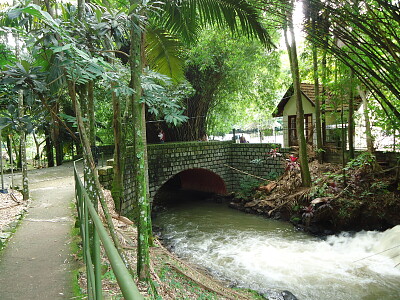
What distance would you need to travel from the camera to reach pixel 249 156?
522 inches

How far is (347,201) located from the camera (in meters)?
8.77

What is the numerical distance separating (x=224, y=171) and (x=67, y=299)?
11.1 m

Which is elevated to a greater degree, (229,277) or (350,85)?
(350,85)

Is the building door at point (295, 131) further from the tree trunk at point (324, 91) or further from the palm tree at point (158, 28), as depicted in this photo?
the palm tree at point (158, 28)

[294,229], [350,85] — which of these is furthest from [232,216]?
[350,85]

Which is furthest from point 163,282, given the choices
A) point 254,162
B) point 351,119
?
point 254,162

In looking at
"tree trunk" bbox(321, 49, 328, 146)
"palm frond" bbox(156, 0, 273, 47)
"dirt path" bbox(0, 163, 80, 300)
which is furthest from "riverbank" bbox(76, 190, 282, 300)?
"tree trunk" bbox(321, 49, 328, 146)

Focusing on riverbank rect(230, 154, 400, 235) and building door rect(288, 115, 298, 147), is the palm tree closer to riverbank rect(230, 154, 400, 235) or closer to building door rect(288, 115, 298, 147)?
riverbank rect(230, 154, 400, 235)

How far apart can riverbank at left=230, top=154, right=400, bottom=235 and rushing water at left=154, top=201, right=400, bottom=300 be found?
0.39m

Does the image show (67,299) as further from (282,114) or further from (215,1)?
(282,114)

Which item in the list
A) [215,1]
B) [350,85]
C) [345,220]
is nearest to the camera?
[215,1]

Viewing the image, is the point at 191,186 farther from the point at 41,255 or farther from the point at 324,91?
the point at 41,255

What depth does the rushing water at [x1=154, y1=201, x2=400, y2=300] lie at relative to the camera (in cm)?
603

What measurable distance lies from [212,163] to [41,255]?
957 centimetres
